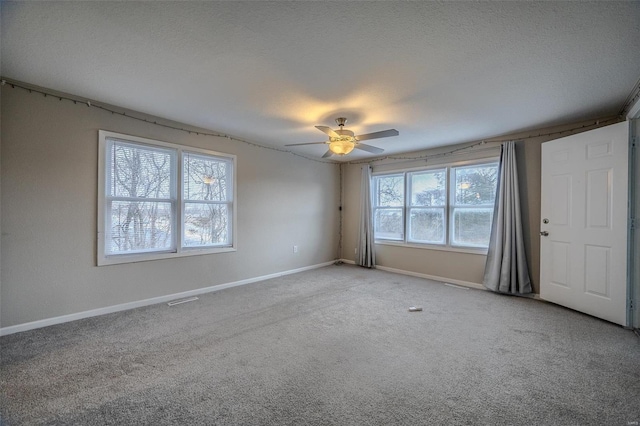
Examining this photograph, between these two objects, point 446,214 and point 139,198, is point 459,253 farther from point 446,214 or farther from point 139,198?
point 139,198

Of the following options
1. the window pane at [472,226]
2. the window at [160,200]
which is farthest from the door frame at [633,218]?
the window at [160,200]

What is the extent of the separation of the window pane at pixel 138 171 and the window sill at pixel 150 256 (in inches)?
29.2

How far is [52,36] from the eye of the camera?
1.92m

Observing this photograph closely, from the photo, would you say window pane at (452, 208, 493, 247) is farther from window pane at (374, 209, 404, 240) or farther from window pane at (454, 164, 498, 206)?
window pane at (374, 209, 404, 240)

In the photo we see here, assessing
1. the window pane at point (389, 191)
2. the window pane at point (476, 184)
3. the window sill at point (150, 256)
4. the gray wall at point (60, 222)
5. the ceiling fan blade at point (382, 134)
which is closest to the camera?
the gray wall at point (60, 222)

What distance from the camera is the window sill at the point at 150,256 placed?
3.17m

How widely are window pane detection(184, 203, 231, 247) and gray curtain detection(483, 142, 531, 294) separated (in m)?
4.15

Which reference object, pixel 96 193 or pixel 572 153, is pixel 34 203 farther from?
pixel 572 153

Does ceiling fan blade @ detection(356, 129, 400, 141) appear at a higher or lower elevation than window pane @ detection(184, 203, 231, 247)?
higher

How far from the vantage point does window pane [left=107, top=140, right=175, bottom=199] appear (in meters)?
3.26

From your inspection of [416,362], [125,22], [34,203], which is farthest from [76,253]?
[416,362]

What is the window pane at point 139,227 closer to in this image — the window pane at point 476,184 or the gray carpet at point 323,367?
the gray carpet at point 323,367

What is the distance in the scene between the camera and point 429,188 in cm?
512

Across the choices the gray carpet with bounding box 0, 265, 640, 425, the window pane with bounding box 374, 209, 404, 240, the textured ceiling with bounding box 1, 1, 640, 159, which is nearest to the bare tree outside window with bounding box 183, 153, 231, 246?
the textured ceiling with bounding box 1, 1, 640, 159
